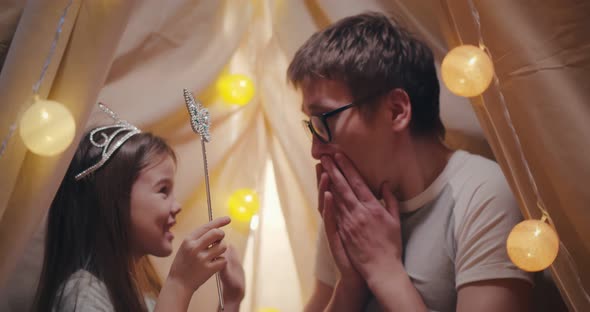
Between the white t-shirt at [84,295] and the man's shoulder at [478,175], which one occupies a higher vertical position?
the white t-shirt at [84,295]

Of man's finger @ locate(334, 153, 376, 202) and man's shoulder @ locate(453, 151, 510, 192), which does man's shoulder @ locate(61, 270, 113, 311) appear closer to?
man's finger @ locate(334, 153, 376, 202)

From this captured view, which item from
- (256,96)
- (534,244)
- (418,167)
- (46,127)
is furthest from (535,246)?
(256,96)

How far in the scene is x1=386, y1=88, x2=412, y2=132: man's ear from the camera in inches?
41.1

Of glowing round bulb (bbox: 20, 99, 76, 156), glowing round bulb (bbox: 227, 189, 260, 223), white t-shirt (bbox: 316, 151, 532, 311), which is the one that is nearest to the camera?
glowing round bulb (bbox: 20, 99, 76, 156)

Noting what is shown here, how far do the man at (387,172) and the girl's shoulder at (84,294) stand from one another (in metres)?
0.41

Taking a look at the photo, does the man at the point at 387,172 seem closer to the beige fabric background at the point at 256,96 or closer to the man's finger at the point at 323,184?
the man's finger at the point at 323,184

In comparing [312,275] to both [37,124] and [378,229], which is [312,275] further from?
[37,124]

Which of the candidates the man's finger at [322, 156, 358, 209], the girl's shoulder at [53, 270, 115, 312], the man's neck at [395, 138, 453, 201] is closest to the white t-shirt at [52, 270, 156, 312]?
the girl's shoulder at [53, 270, 115, 312]

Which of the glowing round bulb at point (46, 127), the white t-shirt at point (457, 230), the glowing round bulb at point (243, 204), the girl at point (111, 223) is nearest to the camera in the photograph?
the glowing round bulb at point (46, 127)

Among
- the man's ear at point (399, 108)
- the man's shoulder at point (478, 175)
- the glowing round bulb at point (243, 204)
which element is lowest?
the man's shoulder at point (478, 175)

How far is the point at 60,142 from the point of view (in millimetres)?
756

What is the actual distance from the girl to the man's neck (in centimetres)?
34

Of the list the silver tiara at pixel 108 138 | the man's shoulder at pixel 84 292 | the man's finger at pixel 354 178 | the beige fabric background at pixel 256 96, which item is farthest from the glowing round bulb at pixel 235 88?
Answer: the man's shoulder at pixel 84 292

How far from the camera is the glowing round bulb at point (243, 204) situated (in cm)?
137
